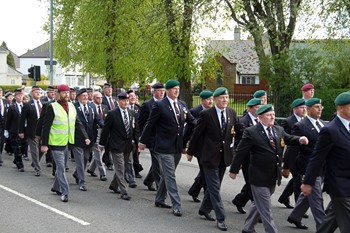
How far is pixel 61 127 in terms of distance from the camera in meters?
10.6

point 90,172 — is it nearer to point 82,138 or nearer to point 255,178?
point 82,138

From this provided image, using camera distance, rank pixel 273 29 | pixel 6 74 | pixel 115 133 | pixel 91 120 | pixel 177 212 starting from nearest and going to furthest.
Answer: pixel 177 212 → pixel 115 133 → pixel 91 120 → pixel 273 29 → pixel 6 74

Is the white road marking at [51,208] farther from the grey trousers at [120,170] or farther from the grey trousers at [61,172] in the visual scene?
the grey trousers at [120,170]

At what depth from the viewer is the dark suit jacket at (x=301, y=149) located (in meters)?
8.12

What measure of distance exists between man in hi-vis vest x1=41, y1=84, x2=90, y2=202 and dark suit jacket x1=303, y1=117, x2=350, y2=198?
5.52m

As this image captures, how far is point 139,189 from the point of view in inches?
459

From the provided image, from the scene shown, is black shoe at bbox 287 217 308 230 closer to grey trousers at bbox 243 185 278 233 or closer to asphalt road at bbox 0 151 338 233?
asphalt road at bbox 0 151 338 233

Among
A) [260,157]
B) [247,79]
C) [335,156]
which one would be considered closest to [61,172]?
[260,157]

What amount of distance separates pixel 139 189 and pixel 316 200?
15.7 feet

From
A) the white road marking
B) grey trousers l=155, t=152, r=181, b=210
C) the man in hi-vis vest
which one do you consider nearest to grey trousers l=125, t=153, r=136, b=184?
the man in hi-vis vest

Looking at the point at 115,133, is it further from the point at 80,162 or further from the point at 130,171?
the point at 130,171

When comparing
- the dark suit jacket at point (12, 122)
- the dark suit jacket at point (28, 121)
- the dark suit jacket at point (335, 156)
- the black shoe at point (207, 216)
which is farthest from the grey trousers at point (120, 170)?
the dark suit jacket at point (12, 122)

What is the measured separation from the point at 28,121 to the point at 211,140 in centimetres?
689

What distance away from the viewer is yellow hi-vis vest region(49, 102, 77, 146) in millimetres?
10453
